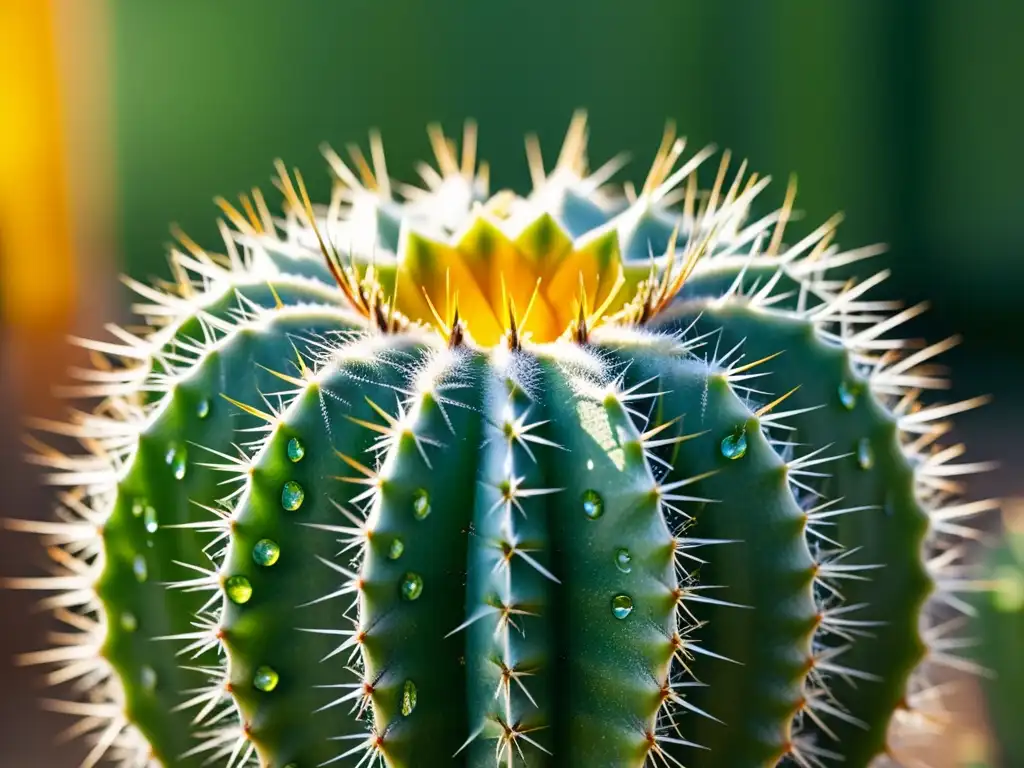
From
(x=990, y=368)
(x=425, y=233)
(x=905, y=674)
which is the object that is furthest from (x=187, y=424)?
(x=990, y=368)

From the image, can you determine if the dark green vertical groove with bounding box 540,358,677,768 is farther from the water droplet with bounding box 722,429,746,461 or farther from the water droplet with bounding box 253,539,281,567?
the water droplet with bounding box 253,539,281,567

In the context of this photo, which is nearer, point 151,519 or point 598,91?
point 151,519

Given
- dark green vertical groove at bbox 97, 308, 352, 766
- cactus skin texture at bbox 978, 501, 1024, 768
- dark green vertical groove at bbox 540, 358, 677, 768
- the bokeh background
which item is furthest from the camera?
the bokeh background

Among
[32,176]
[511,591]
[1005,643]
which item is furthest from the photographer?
[32,176]

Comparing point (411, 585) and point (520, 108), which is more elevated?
point (520, 108)

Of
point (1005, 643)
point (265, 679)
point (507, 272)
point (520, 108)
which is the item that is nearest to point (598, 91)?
point (520, 108)

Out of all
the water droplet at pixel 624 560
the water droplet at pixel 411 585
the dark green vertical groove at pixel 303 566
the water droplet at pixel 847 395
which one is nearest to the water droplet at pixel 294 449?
the dark green vertical groove at pixel 303 566

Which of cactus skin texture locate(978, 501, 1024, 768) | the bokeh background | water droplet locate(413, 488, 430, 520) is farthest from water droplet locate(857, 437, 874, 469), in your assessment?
the bokeh background

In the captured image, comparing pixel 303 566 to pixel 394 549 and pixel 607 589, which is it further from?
pixel 607 589
